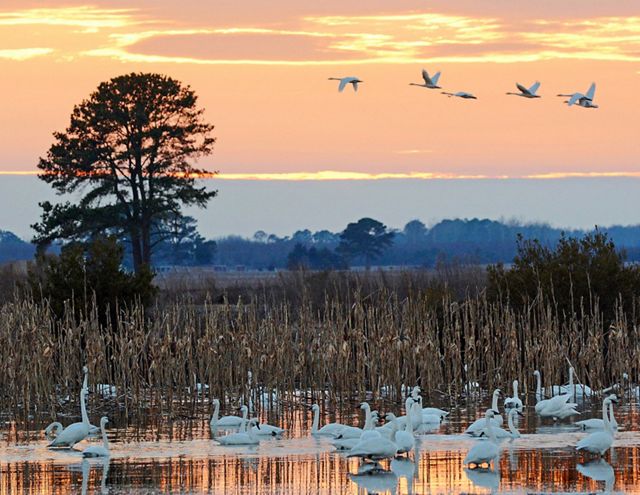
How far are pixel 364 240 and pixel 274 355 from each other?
332 ft

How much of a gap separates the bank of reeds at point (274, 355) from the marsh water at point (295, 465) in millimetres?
1583

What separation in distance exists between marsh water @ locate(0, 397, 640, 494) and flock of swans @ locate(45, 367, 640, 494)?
0.15 metres

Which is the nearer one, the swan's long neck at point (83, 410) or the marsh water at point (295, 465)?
the marsh water at point (295, 465)

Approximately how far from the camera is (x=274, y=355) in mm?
24734

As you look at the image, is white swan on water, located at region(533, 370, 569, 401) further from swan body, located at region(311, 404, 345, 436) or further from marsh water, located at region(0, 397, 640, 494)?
swan body, located at region(311, 404, 345, 436)

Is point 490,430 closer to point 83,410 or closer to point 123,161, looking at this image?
point 83,410

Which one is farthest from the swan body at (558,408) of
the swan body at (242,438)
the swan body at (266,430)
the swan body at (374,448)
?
the swan body at (374,448)

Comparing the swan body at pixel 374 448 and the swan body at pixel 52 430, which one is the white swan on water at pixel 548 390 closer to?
the swan body at pixel 374 448

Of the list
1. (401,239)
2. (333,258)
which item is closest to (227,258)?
(401,239)

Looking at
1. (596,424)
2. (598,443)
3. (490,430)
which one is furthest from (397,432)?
(596,424)

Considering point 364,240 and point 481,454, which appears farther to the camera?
point 364,240

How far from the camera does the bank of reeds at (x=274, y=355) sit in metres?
23.5

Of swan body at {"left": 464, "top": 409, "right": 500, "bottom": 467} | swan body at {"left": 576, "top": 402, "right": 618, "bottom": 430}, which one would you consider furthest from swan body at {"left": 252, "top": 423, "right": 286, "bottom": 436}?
swan body at {"left": 576, "top": 402, "right": 618, "bottom": 430}

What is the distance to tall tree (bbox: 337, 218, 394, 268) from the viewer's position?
12544 centimetres
